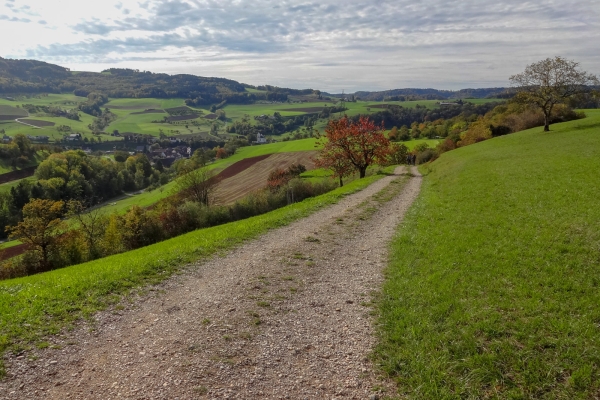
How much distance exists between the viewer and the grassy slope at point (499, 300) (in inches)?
289

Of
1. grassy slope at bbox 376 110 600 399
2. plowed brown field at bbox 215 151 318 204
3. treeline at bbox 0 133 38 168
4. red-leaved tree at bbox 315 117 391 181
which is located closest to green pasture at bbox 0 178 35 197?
treeline at bbox 0 133 38 168

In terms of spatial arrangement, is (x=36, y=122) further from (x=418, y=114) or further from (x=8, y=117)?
(x=418, y=114)

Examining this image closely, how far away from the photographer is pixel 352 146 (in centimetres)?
4653

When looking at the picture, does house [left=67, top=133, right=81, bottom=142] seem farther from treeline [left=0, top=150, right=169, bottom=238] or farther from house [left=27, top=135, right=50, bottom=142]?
treeline [left=0, top=150, right=169, bottom=238]

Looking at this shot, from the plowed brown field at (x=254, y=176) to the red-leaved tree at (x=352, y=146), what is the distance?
25.7m

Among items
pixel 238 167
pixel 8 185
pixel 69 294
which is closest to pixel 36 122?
pixel 8 185

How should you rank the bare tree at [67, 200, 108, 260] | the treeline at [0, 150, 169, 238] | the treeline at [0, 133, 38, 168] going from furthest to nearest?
the treeline at [0, 133, 38, 168] → the treeline at [0, 150, 169, 238] → the bare tree at [67, 200, 108, 260]

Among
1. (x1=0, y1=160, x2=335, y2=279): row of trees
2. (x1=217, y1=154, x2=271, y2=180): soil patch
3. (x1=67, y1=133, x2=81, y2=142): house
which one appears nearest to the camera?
(x1=0, y1=160, x2=335, y2=279): row of trees

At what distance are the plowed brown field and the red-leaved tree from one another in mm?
25682

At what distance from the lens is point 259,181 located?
80188mm

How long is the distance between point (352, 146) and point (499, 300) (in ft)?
124

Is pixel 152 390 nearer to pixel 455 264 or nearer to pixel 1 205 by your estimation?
pixel 455 264

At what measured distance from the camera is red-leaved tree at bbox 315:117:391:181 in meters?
45.7

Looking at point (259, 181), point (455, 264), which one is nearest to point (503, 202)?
point (455, 264)
